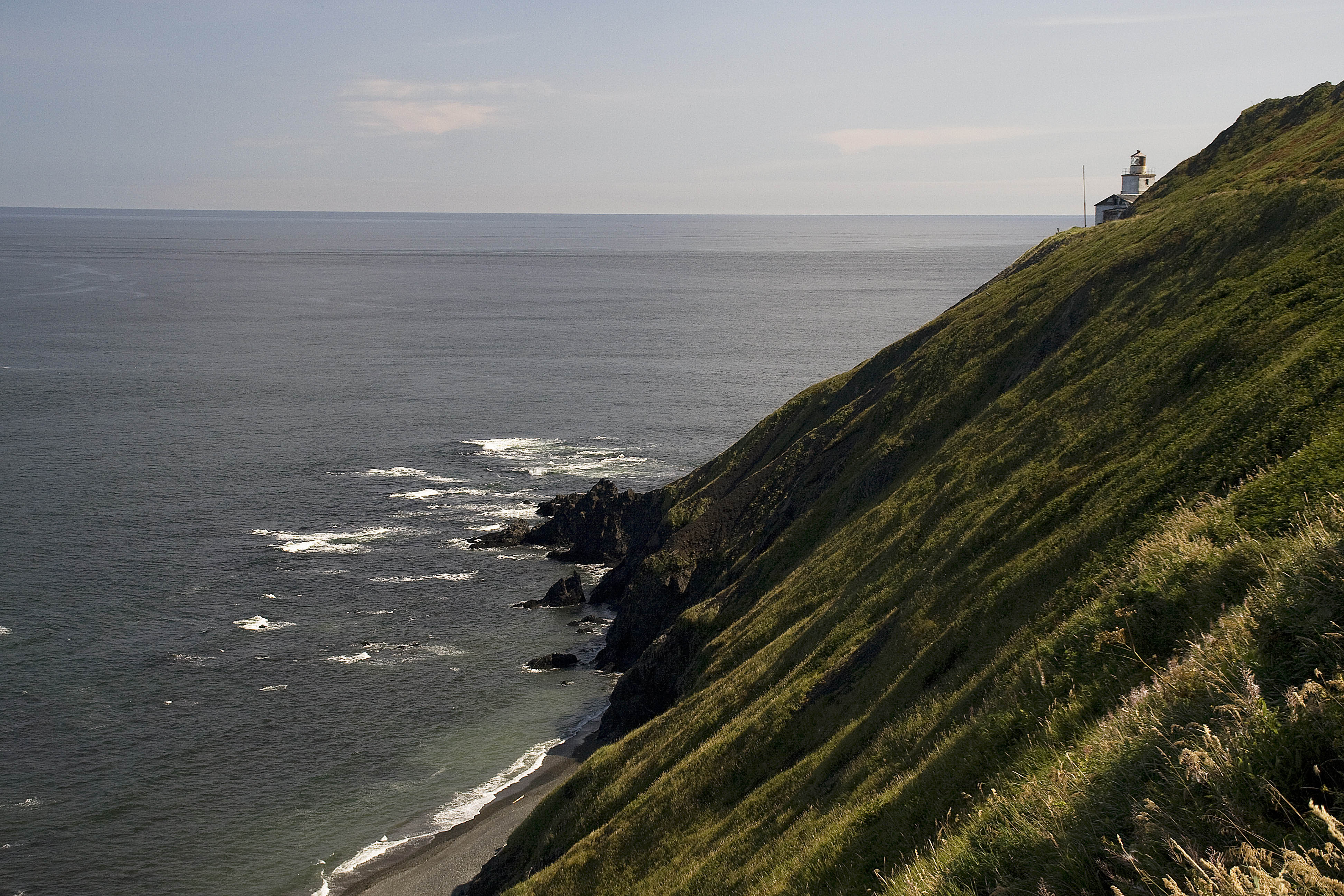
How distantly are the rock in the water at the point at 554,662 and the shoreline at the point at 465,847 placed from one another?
1185 centimetres

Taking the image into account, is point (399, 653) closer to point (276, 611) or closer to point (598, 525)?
point (276, 611)

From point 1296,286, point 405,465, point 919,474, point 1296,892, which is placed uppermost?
point 1296,286

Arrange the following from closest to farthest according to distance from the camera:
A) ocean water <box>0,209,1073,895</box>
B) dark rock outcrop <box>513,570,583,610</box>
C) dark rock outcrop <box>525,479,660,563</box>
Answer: ocean water <box>0,209,1073,895</box>, dark rock outcrop <box>513,570,583,610</box>, dark rock outcrop <box>525,479,660,563</box>

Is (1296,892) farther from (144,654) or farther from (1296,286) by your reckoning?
(144,654)

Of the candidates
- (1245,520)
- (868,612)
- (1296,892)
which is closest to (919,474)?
(868,612)

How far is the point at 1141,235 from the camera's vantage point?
55469mm

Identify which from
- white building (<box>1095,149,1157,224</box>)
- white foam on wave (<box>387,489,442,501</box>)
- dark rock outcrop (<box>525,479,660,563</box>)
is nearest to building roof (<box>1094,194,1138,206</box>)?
white building (<box>1095,149,1157,224</box>)

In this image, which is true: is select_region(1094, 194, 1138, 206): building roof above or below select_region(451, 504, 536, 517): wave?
above

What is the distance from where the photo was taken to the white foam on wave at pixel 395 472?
109562 millimetres

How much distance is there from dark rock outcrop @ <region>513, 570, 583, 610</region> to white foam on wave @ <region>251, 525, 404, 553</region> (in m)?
19.2

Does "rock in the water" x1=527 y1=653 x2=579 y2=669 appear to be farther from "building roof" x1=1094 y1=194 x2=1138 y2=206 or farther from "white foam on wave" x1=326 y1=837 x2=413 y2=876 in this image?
"building roof" x1=1094 y1=194 x2=1138 y2=206

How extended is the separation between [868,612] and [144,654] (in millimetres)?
54011

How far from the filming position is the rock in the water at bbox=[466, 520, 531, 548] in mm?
89938

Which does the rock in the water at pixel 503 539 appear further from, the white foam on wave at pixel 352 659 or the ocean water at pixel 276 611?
the white foam on wave at pixel 352 659
